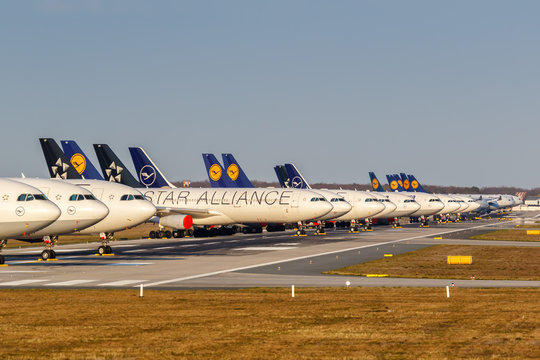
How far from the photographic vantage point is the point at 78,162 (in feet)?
279

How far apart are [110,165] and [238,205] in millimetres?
15619

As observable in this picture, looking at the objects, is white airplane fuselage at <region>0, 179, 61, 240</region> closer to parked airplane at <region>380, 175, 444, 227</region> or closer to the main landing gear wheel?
the main landing gear wheel

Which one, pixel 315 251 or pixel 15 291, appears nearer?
pixel 15 291

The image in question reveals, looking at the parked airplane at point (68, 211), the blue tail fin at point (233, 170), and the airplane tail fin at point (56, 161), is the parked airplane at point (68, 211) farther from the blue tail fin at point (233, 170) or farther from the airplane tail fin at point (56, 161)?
the blue tail fin at point (233, 170)

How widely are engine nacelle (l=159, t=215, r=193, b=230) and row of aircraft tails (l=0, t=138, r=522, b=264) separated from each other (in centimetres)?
12

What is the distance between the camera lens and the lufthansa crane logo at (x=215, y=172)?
116 m

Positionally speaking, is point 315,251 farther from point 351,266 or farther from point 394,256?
point 351,266

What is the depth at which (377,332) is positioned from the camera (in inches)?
883

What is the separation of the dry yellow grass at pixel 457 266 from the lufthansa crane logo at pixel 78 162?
36337 mm

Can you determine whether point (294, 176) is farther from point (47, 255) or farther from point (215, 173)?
point (47, 255)

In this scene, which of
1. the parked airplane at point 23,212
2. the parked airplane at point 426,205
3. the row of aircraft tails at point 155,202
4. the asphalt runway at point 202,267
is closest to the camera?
→ the asphalt runway at point 202,267

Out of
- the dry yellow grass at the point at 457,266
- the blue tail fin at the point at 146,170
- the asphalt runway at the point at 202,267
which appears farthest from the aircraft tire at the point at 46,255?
the blue tail fin at the point at 146,170

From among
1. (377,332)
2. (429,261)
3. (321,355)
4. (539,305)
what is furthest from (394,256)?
(321,355)

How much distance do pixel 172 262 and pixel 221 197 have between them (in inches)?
1723
